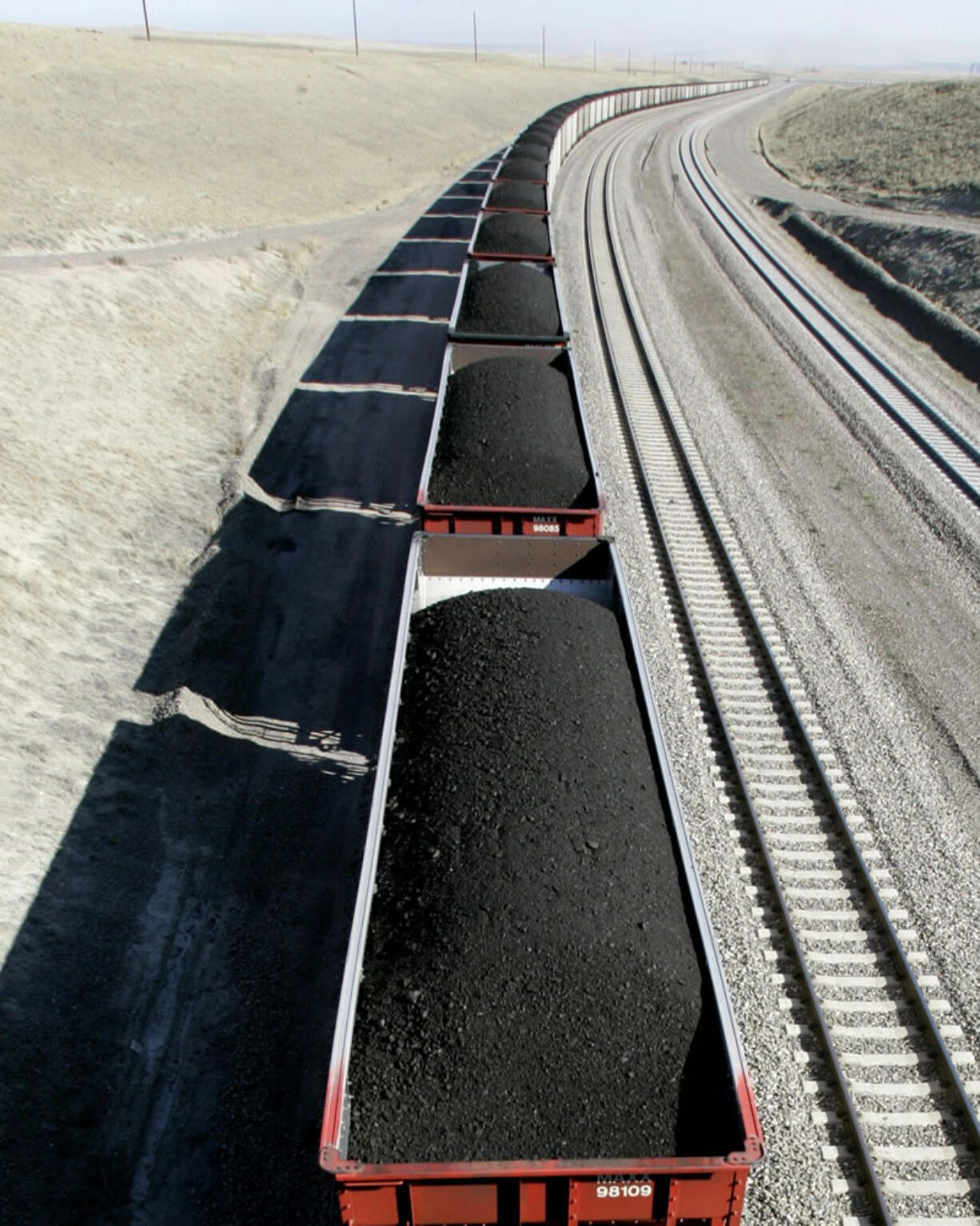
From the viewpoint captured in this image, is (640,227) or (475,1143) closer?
(475,1143)

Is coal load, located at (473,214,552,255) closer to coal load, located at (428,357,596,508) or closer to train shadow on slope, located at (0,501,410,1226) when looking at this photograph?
coal load, located at (428,357,596,508)

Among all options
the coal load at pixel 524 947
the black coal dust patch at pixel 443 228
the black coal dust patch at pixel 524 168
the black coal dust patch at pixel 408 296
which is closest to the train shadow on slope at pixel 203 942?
the coal load at pixel 524 947

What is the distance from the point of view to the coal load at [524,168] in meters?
33.7

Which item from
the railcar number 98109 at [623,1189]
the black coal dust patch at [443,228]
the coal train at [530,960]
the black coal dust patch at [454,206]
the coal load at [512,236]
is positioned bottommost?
the railcar number 98109 at [623,1189]

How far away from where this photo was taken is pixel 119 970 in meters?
8.49

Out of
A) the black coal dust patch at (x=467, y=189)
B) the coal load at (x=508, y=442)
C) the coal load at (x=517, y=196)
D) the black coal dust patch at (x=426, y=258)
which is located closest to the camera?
the coal load at (x=508, y=442)

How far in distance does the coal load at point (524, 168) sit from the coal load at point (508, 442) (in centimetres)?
2247

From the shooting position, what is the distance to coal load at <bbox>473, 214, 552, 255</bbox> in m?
22.3

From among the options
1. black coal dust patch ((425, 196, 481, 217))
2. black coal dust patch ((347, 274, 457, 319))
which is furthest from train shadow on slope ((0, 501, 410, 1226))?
black coal dust patch ((425, 196, 481, 217))

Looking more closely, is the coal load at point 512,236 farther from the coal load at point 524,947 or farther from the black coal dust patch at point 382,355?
the coal load at point 524,947

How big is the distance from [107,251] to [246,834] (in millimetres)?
25292

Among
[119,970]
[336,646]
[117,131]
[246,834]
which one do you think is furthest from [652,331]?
[117,131]

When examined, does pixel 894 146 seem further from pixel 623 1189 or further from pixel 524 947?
pixel 623 1189

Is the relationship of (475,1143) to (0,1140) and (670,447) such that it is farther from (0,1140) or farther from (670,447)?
(670,447)
